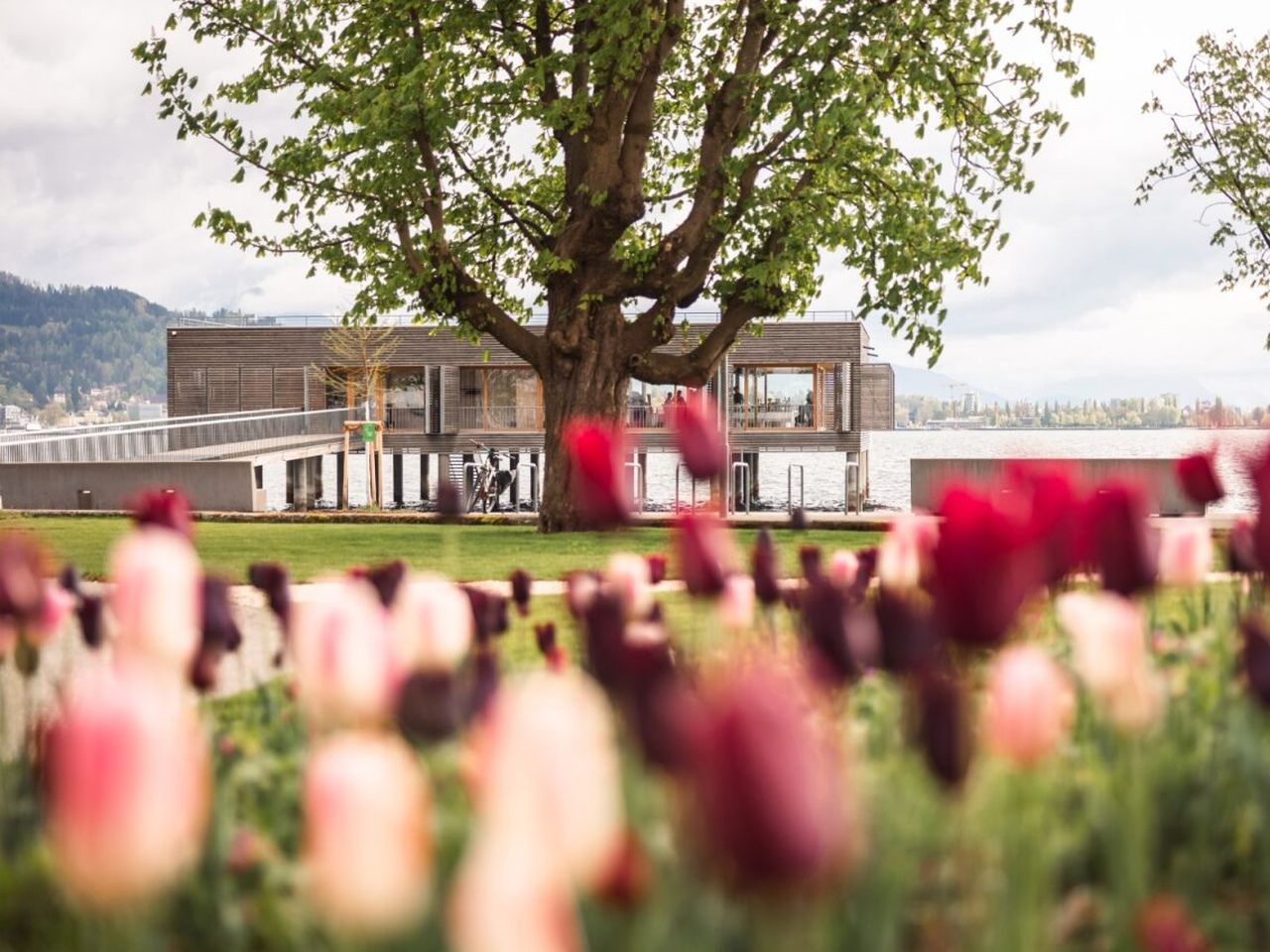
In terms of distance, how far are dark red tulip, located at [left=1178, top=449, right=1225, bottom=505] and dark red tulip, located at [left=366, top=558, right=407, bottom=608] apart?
1.50 m

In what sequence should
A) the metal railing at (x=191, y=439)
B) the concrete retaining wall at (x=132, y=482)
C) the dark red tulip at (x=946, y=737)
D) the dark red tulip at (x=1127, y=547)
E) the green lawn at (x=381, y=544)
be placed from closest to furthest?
the dark red tulip at (x=946, y=737)
the dark red tulip at (x=1127, y=547)
the green lawn at (x=381, y=544)
the concrete retaining wall at (x=132, y=482)
the metal railing at (x=191, y=439)

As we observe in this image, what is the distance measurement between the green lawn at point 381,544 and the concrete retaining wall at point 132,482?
8.02 feet

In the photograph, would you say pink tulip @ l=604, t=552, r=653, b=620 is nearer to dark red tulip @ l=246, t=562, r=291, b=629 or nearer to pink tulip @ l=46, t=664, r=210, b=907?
dark red tulip @ l=246, t=562, r=291, b=629

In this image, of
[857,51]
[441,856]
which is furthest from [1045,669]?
[857,51]

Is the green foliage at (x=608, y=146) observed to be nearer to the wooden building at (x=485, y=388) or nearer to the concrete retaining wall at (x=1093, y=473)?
the concrete retaining wall at (x=1093, y=473)

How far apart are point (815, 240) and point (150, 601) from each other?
1290 cm

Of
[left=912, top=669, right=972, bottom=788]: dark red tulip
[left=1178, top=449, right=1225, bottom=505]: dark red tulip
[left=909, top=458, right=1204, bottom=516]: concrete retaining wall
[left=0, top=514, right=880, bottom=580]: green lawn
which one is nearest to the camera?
[left=912, top=669, right=972, bottom=788]: dark red tulip

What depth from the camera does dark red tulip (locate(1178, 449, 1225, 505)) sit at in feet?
8.18

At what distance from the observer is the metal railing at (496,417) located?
37844 mm

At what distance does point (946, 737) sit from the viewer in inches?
46.1

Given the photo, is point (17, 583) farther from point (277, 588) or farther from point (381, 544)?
point (381, 544)

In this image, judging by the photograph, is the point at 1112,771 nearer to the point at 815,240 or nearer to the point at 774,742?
the point at 774,742

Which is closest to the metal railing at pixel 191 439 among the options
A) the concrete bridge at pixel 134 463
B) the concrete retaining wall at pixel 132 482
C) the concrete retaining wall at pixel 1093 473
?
the concrete bridge at pixel 134 463

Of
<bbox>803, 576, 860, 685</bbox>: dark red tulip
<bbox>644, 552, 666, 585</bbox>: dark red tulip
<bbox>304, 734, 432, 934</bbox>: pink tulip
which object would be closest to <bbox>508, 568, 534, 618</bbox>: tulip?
<bbox>644, 552, 666, 585</bbox>: dark red tulip
